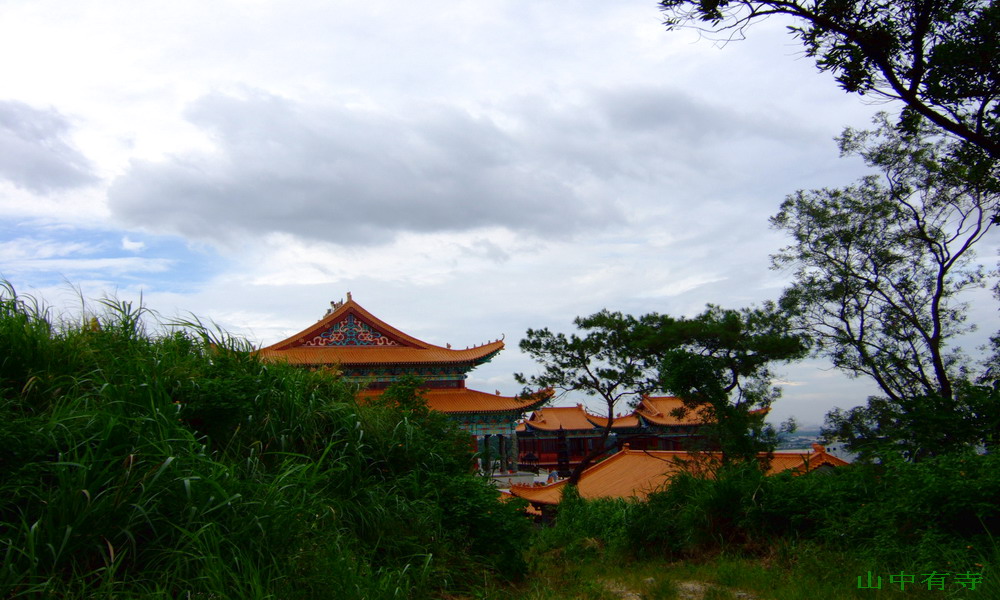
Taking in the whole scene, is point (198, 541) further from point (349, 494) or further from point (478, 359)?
point (478, 359)

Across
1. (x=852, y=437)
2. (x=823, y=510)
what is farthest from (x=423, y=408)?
(x=852, y=437)

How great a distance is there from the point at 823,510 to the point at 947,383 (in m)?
5.48

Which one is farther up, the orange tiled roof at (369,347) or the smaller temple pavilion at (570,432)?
the orange tiled roof at (369,347)

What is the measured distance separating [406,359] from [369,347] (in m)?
1.36

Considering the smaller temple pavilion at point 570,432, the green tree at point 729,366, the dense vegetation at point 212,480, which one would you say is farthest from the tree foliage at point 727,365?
the smaller temple pavilion at point 570,432

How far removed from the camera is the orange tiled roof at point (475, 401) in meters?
22.4

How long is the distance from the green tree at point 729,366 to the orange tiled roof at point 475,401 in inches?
352

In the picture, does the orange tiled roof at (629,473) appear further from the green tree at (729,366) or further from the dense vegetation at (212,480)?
the dense vegetation at (212,480)

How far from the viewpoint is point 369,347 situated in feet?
74.9

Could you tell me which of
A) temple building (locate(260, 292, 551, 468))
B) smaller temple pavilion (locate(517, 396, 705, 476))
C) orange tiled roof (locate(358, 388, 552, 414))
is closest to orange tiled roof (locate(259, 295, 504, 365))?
temple building (locate(260, 292, 551, 468))

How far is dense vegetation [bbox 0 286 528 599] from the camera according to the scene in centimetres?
305

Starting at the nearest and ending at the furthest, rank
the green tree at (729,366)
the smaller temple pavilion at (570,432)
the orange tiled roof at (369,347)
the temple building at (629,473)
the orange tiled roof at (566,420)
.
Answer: the green tree at (729,366) < the temple building at (629,473) < the orange tiled roof at (369,347) < the smaller temple pavilion at (570,432) < the orange tiled roof at (566,420)

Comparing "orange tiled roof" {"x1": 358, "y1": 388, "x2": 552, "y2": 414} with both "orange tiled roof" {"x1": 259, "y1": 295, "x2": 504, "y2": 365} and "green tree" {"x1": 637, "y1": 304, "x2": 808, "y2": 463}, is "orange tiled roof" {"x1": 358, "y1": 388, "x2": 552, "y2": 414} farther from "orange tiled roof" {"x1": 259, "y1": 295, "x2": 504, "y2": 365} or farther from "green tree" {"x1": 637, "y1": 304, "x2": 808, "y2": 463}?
"green tree" {"x1": 637, "y1": 304, "x2": 808, "y2": 463}

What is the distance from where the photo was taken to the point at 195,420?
4508 mm
